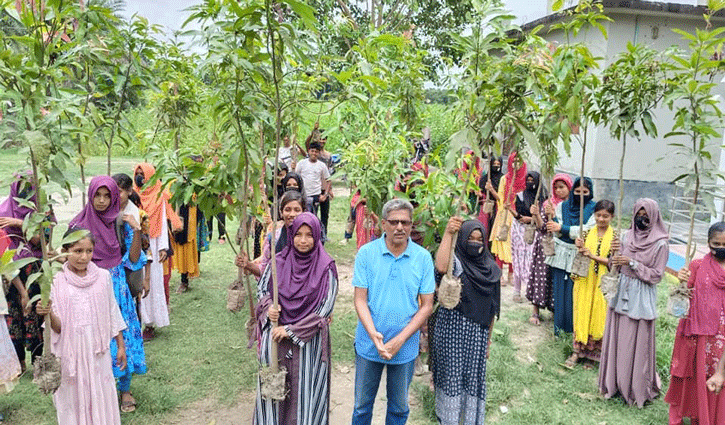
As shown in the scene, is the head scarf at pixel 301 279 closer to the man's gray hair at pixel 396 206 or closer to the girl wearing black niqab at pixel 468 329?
the man's gray hair at pixel 396 206

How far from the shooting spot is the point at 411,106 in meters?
6.06

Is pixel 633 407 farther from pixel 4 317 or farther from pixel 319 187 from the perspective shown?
pixel 319 187

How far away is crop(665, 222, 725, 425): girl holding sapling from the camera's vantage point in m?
3.93

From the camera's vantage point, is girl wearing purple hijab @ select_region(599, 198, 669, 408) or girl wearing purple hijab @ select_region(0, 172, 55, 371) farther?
girl wearing purple hijab @ select_region(599, 198, 669, 408)

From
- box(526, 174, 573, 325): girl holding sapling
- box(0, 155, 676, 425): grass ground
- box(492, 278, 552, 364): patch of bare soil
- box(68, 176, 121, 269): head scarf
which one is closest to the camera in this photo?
box(68, 176, 121, 269): head scarf

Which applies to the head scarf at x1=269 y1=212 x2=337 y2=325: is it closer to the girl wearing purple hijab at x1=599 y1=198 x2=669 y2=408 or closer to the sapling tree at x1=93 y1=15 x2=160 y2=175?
the sapling tree at x1=93 y1=15 x2=160 y2=175

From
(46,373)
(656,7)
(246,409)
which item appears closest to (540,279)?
(246,409)

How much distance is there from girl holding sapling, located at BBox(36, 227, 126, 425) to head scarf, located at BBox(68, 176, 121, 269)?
1.48ft

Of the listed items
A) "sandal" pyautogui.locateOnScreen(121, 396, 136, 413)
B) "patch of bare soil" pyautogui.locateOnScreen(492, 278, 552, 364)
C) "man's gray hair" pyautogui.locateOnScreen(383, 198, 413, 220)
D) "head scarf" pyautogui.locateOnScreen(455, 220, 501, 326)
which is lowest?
"sandal" pyautogui.locateOnScreen(121, 396, 136, 413)

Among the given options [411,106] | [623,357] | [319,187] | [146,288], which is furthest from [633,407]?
[319,187]

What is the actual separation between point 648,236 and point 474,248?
1.66 meters

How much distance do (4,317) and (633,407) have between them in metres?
5.12

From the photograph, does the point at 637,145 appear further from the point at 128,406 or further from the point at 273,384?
the point at 128,406

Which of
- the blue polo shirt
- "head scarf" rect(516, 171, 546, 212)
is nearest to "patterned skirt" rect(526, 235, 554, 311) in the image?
"head scarf" rect(516, 171, 546, 212)
